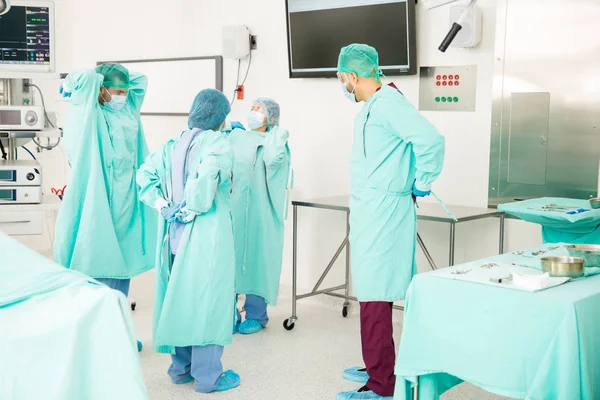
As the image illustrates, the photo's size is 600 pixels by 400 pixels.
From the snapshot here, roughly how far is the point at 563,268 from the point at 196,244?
5.09 ft

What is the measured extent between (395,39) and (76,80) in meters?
1.86

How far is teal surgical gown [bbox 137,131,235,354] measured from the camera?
10.4 feet

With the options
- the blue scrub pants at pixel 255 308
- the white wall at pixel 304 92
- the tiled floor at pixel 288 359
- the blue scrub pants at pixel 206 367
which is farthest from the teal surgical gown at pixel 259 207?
the blue scrub pants at pixel 206 367

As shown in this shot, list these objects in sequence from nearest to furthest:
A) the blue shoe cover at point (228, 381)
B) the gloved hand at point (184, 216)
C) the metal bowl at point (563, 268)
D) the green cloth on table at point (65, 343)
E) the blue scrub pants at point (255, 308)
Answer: the green cloth on table at point (65, 343) < the metal bowl at point (563, 268) < the gloved hand at point (184, 216) < the blue shoe cover at point (228, 381) < the blue scrub pants at point (255, 308)

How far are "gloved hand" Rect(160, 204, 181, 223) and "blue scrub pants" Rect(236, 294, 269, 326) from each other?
50.0 inches

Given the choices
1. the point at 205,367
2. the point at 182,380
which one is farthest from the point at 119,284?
the point at 205,367

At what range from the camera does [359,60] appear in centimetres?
Answer: 318

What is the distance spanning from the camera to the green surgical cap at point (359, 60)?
3156 millimetres

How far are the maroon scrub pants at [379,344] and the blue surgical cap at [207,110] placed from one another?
1054 mm

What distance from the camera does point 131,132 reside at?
12.4 ft

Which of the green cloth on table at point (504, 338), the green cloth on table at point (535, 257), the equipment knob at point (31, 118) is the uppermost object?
the equipment knob at point (31, 118)

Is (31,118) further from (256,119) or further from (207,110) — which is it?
(207,110)

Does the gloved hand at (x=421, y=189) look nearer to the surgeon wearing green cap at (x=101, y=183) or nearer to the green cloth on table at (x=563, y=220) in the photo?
the green cloth on table at (x=563, y=220)

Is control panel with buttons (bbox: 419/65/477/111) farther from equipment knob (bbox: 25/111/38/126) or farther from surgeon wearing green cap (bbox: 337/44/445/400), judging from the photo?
equipment knob (bbox: 25/111/38/126)
